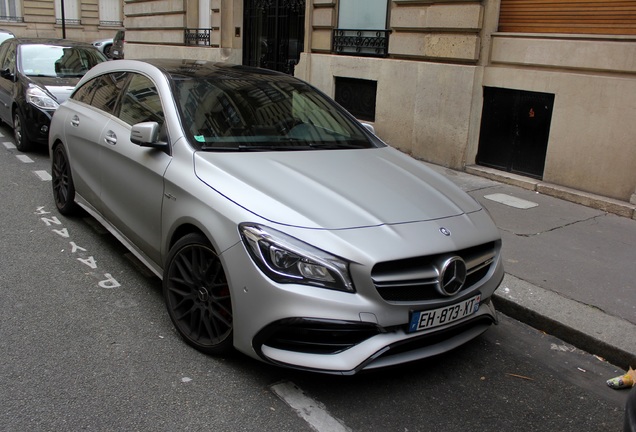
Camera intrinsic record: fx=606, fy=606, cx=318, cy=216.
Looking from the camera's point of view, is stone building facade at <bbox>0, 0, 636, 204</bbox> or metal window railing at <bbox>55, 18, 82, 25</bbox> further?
metal window railing at <bbox>55, 18, 82, 25</bbox>

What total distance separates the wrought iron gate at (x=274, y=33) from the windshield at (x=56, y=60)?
13.0ft

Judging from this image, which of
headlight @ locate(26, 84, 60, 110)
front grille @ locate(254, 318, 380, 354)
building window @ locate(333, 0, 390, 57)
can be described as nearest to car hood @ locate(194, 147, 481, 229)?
front grille @ locate(254, 318, 380, 354)

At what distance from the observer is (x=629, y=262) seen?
5.31 m

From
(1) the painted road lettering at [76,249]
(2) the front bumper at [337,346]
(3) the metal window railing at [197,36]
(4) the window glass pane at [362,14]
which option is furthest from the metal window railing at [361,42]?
(2) the front bumper at [337,346]

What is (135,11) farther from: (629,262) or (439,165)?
(629,262)

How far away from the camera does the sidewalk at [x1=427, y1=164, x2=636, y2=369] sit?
4.14 m

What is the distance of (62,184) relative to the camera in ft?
19.7

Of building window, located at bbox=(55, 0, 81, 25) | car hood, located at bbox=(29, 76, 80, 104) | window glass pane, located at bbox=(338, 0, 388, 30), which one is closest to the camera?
car hood, located at bbox=(29, 76, 80, 104)

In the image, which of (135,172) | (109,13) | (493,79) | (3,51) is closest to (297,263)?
(135,172)

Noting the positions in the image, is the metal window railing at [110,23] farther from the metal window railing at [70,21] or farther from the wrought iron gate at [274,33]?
the wrought iron gate at [274,33]

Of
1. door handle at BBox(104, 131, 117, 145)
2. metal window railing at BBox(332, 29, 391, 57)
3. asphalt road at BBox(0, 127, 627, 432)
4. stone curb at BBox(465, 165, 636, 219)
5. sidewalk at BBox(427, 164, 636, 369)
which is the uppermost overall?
metal window railing at BBox(332, 29, 391, 57)

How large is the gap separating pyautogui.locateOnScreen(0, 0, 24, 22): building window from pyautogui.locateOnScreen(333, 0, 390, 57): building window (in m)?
33.4

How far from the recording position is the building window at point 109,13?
38.6 m

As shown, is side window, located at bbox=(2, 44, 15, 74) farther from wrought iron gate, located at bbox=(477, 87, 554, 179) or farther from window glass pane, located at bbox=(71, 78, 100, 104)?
wrought iron gate, located at bbox=(477, 87, 554, 179)
